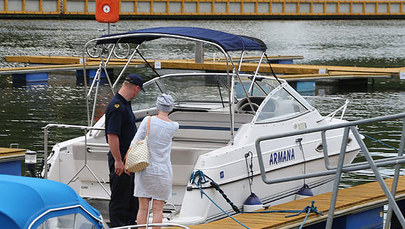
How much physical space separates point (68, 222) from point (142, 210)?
2003mm

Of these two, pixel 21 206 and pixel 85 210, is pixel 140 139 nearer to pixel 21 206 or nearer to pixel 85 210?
pixel 85 210

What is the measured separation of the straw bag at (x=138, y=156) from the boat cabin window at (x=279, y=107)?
2.30 meters

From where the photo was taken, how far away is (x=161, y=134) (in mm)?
7777

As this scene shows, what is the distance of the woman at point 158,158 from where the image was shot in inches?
306

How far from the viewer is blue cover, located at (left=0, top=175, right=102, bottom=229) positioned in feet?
18.0

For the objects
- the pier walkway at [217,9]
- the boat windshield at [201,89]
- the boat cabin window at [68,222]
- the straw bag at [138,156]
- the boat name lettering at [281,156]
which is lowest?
the boat name lettering at [281,156]

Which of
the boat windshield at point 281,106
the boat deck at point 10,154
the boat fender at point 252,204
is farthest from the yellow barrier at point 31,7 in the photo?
the boat fender at point 252,204

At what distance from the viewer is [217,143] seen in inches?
412

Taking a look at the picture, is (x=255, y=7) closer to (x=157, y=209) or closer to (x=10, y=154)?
(x=10, y=154)

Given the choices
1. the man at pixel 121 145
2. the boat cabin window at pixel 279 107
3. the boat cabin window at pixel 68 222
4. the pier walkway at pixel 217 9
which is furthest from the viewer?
the pier walkway at pixel 217 9

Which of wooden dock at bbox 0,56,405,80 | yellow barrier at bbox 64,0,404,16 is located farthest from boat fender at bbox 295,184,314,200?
yellow barrier at bbox 64,0,404,16

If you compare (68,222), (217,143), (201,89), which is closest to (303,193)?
(217,143)

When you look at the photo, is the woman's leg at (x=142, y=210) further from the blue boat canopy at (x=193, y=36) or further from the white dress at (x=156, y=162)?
the blue boat canopy at (x=193, y=36)

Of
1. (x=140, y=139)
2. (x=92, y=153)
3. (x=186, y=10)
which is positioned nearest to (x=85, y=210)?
(x=140, y=139)
